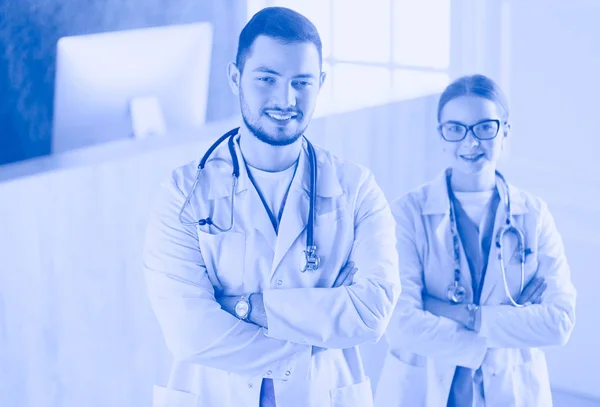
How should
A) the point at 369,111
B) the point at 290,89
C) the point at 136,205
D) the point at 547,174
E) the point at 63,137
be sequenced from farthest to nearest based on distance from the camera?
Result: the point at 547,174, the point at 369,111, the point at 63,137, the point at 136,205, the point at 290,89

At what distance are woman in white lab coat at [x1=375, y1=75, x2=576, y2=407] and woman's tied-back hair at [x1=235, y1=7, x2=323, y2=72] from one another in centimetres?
55

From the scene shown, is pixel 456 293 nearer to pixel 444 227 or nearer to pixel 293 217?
pixel 444 227

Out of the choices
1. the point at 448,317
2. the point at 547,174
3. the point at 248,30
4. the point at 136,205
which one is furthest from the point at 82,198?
the point at 547,174

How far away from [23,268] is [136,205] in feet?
1.03

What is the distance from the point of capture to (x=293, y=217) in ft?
6.22

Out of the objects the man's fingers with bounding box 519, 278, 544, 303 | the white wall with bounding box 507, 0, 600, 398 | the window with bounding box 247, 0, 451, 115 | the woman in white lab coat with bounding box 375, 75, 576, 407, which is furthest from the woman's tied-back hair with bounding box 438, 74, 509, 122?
the window with bounding box 247, 0, 451, 115

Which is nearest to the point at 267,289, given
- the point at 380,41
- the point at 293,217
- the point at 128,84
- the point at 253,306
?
the point at 253,306

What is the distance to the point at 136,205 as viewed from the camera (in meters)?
2.13

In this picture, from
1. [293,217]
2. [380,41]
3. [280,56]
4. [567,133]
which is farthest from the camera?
[380,41]

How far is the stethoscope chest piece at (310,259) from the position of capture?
1.88 metres

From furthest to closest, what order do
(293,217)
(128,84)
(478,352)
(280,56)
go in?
(128,84)
(478,352)
(293,217)
(280,56)

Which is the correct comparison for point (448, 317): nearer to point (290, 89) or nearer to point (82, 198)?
point (290, 89)

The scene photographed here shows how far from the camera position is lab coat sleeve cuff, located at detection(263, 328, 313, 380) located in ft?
6.08

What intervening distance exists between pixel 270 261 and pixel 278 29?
47cm
